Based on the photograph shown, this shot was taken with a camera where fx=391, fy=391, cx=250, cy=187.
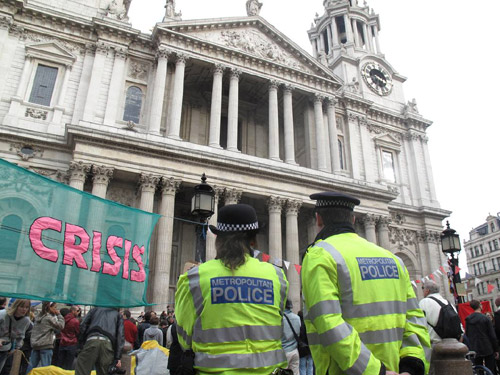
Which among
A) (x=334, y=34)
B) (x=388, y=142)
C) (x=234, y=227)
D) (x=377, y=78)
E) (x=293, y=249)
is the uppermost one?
(x=334, y=34)

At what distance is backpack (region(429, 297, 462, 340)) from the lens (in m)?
5.75

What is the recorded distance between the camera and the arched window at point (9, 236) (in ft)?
20.4

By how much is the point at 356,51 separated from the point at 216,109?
1957cm

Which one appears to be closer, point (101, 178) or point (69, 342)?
point (69, 342)

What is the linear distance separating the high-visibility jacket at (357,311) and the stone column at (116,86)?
64.9 feet

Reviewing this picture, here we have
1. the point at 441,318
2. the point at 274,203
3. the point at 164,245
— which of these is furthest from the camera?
the point at 274,203

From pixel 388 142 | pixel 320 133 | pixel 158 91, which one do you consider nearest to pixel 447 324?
pixel 158 91

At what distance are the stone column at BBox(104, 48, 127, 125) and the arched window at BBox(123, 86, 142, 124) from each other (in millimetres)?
657

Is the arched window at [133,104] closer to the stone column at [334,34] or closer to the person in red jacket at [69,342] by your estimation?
the person in red jacket at [69,342]

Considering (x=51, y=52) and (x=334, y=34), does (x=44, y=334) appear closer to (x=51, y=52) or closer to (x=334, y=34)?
(x=51, y=52)

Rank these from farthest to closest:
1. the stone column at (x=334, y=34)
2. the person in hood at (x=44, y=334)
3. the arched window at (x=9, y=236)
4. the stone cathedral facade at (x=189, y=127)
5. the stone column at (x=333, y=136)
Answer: the stone column at (x=334, y=34)
the stone column at (x=333, y=136)
the stone cathedral facade at (x=189, y=127)
the person in hood at (x=44, y=334)
the arched window at (x=9, y=236)

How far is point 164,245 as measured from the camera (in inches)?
708

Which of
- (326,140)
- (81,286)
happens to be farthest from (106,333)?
(326,140)

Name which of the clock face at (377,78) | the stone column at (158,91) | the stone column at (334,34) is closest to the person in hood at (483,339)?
the stone column at (158,91)
